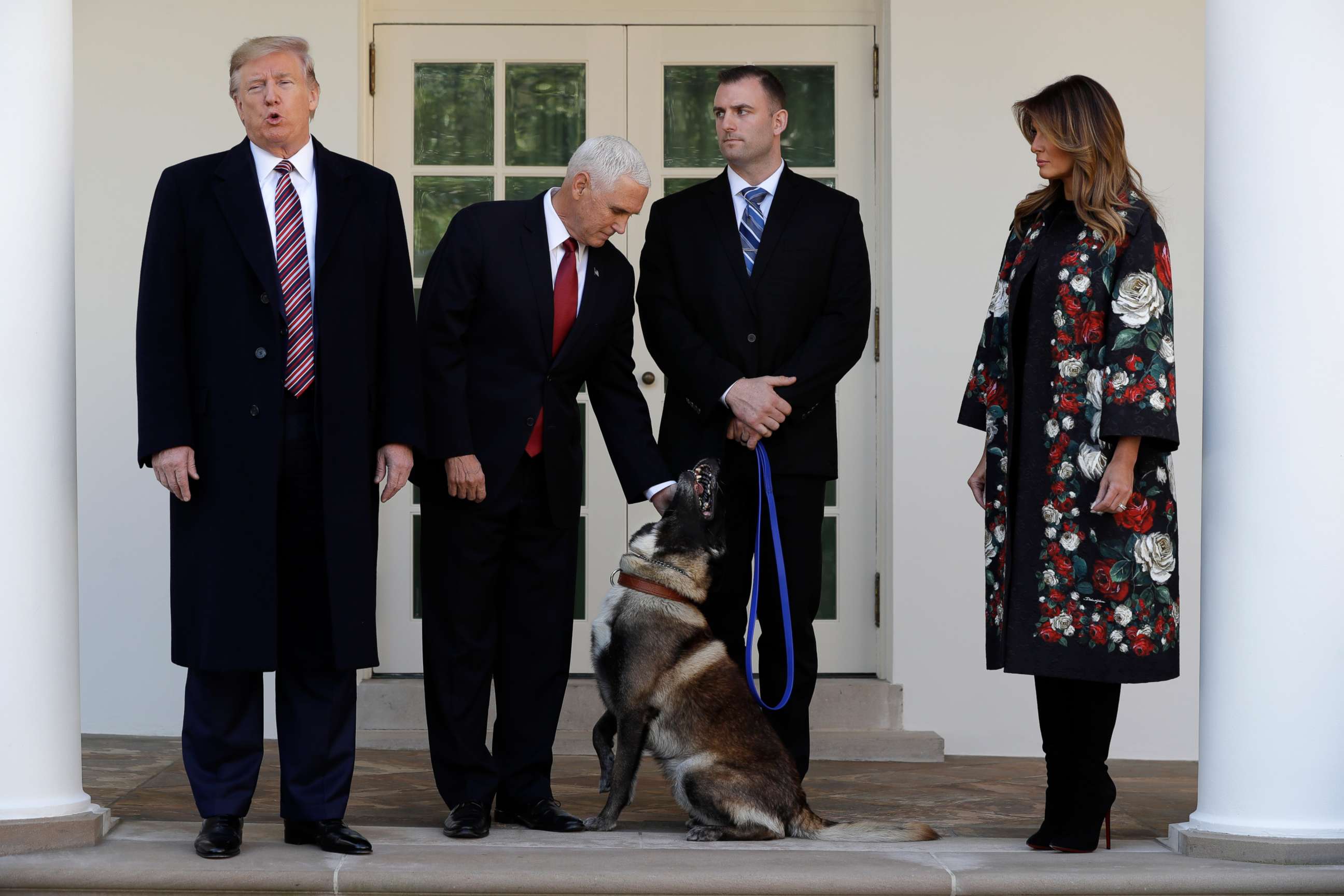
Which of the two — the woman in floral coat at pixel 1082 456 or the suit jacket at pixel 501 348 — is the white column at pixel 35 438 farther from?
the woman in floral coat at pixel 1082 456

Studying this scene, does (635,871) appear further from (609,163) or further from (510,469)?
(609,163)

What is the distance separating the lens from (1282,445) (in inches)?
135

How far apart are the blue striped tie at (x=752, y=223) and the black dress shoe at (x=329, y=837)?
1764mm

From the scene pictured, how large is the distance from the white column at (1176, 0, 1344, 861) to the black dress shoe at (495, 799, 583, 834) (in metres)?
1.48

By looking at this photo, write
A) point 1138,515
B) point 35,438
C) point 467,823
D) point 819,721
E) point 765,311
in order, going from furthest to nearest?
point 819,721 < point 765,311 < point 467,823 < point 35,438 < point 1138,515

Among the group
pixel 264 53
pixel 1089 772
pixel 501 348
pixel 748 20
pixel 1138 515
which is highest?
pixel 748 20

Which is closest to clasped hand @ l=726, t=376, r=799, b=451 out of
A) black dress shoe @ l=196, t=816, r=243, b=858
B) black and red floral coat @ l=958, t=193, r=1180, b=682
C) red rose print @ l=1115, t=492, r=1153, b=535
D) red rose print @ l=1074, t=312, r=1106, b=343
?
black and red floral coat @ l=958, t=193, r=1180, b=682

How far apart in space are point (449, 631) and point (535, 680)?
0.26 m

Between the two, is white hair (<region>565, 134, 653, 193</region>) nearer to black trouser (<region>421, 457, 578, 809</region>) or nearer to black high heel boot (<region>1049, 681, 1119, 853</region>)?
black trouser (<region>421, 457, 578, 809</region>)

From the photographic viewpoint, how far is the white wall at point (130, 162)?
5148 millimetres

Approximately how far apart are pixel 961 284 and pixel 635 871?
269 cm

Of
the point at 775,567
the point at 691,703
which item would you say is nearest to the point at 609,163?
the point at 775,567

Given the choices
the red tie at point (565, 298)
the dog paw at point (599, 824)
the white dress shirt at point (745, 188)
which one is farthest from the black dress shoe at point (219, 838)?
the white dress shirt at point (745, 188)

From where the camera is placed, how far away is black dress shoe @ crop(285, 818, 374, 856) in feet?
11.1
